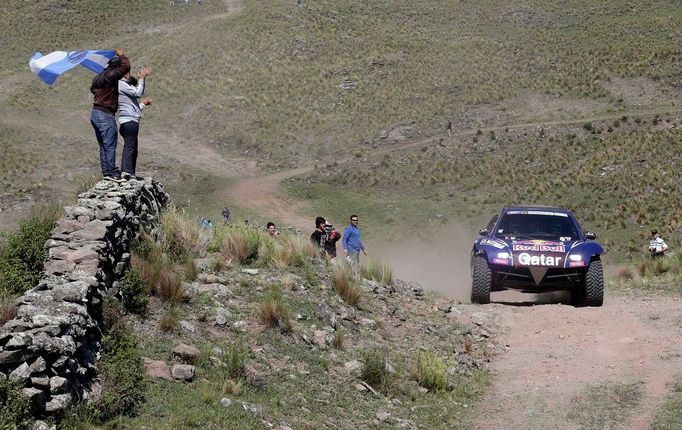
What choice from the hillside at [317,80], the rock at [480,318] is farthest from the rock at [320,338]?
the hillside at [317,80]

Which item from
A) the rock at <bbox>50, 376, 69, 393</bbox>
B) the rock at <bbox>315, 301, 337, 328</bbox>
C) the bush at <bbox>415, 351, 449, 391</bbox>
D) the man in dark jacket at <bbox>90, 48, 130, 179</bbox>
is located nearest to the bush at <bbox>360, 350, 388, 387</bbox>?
the bush at <bbox>415, 351, 449, 391</bbox>

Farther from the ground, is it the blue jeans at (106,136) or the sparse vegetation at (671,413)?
the blue jeans at (106,136)

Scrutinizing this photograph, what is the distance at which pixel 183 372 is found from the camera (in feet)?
23.2

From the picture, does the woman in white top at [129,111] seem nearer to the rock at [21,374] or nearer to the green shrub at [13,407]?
the rock at [21,374]

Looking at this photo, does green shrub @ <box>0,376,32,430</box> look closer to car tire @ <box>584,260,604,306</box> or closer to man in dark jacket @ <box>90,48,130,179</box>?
man in dark jacket @ <box>90,48,130,179</box>

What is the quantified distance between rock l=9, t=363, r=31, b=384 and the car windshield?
9.42 metres

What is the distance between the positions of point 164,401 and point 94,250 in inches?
76.4

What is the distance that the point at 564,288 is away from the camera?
12664 millimetres

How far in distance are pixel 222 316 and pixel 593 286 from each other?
255 inches

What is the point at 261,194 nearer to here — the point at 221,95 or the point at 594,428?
the point at 221,95

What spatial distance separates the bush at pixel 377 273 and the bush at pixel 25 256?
555 cm

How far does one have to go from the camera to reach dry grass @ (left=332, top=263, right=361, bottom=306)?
10.8 metres

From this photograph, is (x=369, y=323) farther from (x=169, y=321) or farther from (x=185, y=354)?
(x=185, y=354)

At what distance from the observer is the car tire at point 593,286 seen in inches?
483
